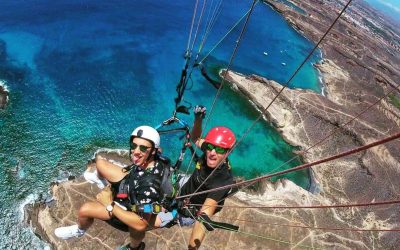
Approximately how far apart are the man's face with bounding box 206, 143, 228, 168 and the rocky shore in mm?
929

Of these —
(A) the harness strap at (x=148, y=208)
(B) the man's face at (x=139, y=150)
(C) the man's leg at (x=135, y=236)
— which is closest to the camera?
(A) the harness strap at (x=148, y=208)

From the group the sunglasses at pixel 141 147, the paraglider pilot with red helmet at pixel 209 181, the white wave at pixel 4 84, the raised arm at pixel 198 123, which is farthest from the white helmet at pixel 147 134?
the white wave at pixel 4 84

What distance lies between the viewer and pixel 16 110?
18.1 meters

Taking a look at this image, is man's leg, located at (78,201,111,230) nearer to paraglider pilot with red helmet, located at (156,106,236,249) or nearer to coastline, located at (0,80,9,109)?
paraglider pilot with red helmet, located at (156,106,236,249)

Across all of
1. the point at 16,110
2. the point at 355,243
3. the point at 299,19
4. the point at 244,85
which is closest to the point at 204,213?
the point at 355,243

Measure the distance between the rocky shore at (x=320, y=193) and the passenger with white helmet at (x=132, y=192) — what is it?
4.98 feet

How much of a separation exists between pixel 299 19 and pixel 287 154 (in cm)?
3071

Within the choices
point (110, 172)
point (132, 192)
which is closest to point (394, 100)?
point (110, 172)

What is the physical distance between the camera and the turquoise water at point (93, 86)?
15.8 m

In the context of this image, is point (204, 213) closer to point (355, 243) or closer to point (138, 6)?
point (355, 243)

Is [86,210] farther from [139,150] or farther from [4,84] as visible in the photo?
[4,84]

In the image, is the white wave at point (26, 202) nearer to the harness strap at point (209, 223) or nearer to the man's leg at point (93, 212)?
the man's leg at point (93, 212)

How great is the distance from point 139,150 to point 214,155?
5.04 feet

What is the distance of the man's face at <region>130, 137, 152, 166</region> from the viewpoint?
260 inches
